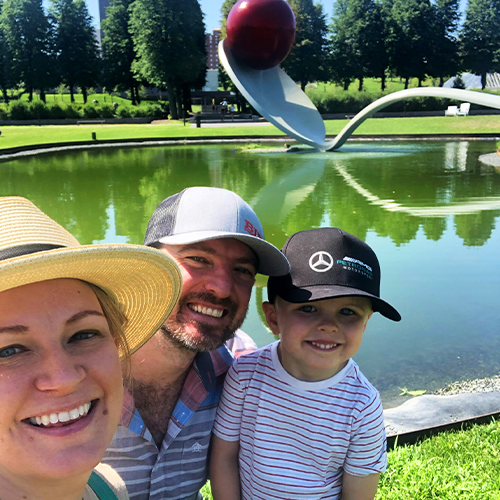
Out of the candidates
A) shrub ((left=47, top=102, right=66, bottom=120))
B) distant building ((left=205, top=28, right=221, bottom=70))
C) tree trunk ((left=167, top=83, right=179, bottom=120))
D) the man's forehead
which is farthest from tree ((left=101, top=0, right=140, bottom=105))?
distant building ((left=205, top=28, right=221, bottom=70))

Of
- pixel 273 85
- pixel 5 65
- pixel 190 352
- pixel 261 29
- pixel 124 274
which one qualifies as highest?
pixel 5 65

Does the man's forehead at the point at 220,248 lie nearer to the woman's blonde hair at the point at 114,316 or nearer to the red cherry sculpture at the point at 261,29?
the woman's blonde hair at the point at 114,316

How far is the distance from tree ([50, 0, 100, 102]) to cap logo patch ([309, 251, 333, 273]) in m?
58.5

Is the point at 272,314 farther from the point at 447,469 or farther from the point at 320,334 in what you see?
the point at 447,469

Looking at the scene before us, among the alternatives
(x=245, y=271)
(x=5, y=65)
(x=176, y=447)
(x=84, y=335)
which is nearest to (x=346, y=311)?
(x=245, y=271)

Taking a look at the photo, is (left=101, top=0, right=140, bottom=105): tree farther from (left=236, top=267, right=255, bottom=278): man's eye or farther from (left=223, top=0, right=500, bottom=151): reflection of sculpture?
(left=236, top=267, right=255, bottom=278): man's eye

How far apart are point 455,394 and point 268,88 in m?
19.3

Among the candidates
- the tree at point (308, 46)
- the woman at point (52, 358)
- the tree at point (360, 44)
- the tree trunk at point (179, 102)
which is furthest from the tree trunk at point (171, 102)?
the woman at point (52, 358)

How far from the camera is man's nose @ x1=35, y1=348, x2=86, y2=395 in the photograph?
113cm

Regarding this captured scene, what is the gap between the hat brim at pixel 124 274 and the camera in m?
1.08

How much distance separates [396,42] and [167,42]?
25.5m

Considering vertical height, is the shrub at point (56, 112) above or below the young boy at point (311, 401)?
above

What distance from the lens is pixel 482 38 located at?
57.8 metres

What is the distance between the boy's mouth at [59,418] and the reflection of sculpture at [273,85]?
13333 mm
